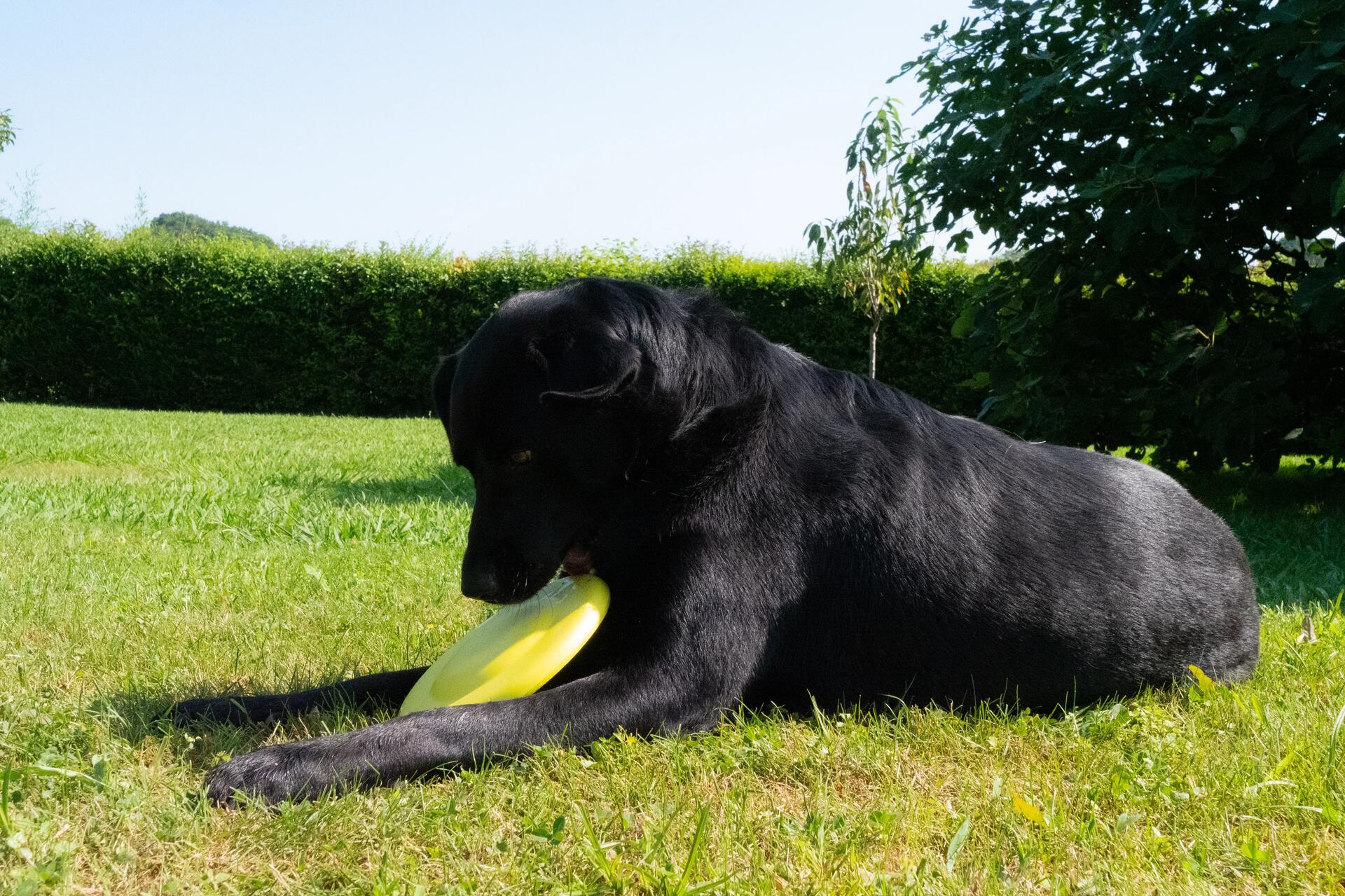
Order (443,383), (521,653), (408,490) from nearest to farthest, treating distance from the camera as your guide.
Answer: (521,653)
(443,383)
(408,490)

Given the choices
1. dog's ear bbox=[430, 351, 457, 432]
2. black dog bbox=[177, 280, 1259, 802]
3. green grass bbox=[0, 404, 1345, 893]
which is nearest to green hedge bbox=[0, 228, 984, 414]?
green grass bbox=[0, 404, 1345, 893]

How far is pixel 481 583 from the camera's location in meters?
2.55

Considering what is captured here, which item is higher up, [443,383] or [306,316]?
[306,316]

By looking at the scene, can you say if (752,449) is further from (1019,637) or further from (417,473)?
(417,473)

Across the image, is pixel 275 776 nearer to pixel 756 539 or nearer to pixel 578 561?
pixel 578 561

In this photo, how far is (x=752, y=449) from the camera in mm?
2617

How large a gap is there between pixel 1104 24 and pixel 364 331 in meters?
13.1

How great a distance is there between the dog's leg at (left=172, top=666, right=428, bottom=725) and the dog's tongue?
57 centimetres

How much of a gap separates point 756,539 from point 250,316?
641 inches

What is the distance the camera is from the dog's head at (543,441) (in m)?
2.49

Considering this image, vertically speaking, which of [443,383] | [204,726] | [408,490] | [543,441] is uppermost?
[443,383]

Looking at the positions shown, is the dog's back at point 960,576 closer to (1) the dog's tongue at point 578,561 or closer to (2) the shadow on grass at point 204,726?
(1) the dog's tongue at point 578,561

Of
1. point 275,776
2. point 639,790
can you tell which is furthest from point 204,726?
point 639,790

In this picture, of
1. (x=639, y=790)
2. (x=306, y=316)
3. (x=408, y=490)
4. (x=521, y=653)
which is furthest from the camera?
(x=306, y=316)
